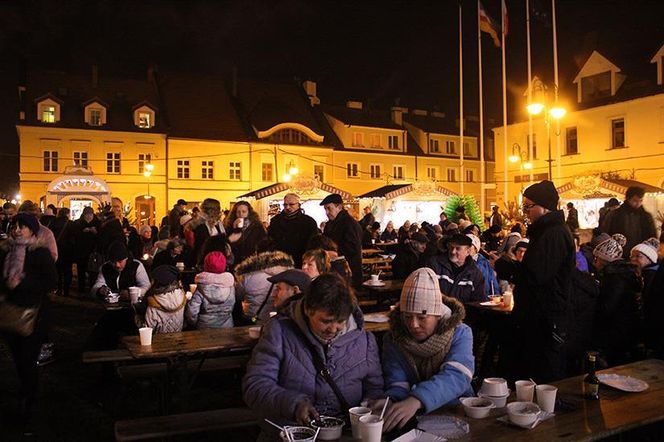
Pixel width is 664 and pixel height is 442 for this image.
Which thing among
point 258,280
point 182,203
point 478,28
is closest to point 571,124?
point 478,28

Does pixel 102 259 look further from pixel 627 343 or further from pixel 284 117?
pixel 284 117

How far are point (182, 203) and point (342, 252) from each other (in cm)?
754

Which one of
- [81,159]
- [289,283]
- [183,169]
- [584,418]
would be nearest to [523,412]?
[584,418]

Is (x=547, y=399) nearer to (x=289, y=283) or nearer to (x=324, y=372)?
(x=324, y=372)

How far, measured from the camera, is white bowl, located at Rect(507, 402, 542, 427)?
2.90 m

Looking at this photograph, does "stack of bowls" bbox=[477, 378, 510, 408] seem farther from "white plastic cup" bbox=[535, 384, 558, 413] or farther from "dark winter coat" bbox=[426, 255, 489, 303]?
"dark winter coat" bbox=[426, 255, 489, 303]

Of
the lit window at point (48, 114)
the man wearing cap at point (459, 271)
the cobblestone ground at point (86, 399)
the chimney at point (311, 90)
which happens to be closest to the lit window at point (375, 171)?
the chimney at point (311, 90)

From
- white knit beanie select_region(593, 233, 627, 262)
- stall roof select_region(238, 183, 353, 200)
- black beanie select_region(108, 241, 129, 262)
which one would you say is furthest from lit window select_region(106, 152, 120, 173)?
white knit beanie select_region(593, 233, 627, 262)

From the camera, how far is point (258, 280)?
259 inches

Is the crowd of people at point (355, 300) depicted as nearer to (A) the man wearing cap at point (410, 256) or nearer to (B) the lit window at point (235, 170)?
(A) the man wearing cap at point (410, 256)

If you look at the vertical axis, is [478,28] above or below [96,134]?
above

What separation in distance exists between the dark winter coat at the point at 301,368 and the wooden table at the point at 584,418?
0.45 meters

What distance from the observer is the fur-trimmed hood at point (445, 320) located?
3.37m

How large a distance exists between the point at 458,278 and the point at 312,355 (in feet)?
14.1
